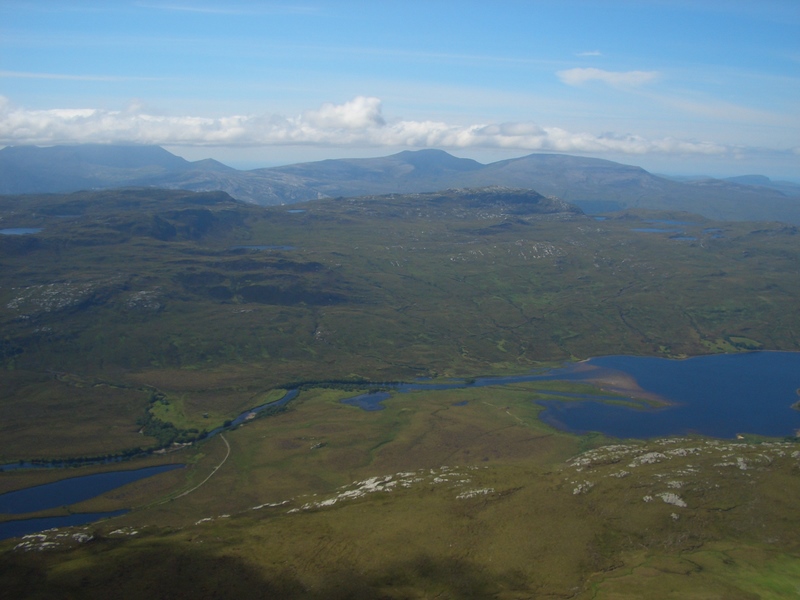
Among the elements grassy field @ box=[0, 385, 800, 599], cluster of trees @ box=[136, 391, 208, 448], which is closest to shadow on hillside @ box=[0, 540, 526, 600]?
grassy field @ box=[0, 385, 800, 599]

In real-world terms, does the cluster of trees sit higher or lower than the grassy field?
lower

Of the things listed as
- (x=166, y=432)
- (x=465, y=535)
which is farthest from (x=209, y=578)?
(x=166, y=432)

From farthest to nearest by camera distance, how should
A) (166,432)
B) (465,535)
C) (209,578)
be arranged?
1. (166,432)
2. (465,535)
3. (209,578)

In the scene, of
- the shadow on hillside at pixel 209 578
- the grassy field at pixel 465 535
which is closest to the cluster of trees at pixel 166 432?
the grassy field at pixel 465 535

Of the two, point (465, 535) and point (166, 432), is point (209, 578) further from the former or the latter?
point (166, 432)

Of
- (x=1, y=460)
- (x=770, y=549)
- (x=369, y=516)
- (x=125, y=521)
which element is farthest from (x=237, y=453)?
(x=770, y=549)

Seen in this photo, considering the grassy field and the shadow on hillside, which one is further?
the grassy field

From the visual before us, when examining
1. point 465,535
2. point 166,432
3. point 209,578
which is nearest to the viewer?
point 209,578

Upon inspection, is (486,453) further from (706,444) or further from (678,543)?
(678,543)

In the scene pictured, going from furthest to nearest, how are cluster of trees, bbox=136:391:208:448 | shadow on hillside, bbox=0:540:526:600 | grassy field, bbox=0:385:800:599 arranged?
cluster of trees, bbox=136:391:208:448, grassy field, bbox=0:385:800:599, shadow on hillside, bbox=0:540:526:600

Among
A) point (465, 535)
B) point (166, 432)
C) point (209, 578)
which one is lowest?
point (166, 432)

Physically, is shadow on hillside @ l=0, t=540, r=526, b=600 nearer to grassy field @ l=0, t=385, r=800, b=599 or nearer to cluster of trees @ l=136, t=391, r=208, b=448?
grassy field @ l=0, t=385, r=800, b=599
